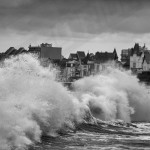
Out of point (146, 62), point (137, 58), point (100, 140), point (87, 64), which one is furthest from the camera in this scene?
point (87, 64)

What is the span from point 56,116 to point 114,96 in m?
16.1

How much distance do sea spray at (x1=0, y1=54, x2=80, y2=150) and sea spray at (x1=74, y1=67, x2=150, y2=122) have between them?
18.1 ft

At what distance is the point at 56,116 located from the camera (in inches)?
1080

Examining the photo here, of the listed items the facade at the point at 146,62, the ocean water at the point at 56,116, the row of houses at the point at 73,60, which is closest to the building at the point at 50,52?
the row of houses at the point at 73,60

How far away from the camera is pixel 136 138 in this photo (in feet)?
92.1

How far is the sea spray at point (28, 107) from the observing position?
2120 centimetres

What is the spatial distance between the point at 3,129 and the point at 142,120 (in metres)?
24.0

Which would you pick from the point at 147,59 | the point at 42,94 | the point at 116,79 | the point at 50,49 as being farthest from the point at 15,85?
the point at 50,49

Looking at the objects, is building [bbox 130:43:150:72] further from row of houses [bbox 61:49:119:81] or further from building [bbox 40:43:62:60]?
building [bbox 40:43:62:60]

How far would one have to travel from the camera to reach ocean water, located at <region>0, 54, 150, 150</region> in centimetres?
2225

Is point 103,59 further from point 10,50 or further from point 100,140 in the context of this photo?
point 100,140

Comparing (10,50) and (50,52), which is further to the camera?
(50,52)

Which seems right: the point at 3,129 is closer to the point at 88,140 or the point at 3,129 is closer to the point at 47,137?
the point at 47,137

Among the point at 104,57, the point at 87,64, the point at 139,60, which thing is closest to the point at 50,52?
the point at 87,64
